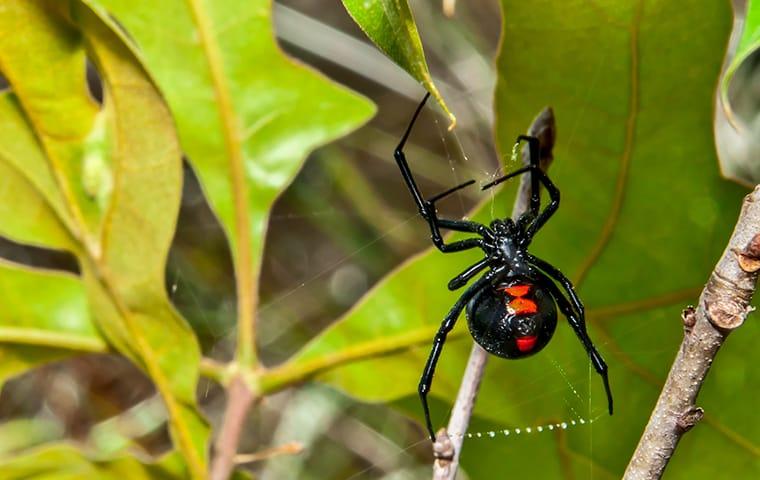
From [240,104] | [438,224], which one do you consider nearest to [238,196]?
[240,104]

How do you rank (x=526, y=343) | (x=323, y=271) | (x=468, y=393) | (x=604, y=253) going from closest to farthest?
1. (x=468, y=393)
2. (x=526, y=343)
3. (x=604, y=253)
4. (x=323, y=271)

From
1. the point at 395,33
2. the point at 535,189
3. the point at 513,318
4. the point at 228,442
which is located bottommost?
the point at 228,442

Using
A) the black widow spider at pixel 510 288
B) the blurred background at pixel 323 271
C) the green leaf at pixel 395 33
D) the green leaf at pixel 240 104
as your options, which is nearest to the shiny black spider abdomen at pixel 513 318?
the black widow spider at pixel 510 288

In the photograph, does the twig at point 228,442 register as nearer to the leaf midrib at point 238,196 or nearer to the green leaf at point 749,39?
the leaf midrib at point 238,196

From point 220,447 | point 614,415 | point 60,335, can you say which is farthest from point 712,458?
point 60,335

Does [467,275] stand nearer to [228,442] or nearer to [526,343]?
[526,343]

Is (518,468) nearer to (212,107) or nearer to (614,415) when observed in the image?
(614,415)

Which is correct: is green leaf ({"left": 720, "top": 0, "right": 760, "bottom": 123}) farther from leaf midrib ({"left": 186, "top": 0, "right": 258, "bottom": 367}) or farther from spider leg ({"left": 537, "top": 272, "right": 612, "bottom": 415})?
leaf midrib ({"left": 186, "top": 0, "right": 258, "bottom": 367})

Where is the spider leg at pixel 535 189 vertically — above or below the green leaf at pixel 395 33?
below
